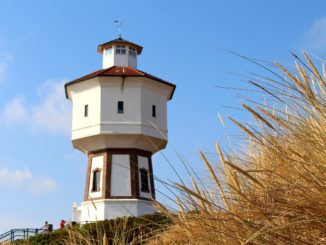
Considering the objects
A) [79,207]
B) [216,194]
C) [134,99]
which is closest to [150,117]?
[134,99]

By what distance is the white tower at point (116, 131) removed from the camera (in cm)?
2448

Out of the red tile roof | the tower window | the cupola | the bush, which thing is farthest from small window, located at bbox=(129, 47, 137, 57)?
the bush

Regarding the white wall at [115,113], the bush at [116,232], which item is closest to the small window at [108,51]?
the white wall at [115,113]

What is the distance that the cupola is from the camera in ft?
91.2

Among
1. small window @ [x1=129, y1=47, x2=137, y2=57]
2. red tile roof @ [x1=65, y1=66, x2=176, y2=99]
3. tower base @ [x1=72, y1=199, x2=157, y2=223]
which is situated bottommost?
tower base @ [x1=72, y1=199, x2=157, y2=223]

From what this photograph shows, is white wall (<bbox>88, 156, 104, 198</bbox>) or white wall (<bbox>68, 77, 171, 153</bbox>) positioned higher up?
white wall (<bbox>68, 77, 171, 153</bbox>)

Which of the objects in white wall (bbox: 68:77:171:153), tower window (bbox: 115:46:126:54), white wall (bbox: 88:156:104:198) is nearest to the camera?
white wall (bbox: 68:77:171:153)

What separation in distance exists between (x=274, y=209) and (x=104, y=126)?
2333 cm

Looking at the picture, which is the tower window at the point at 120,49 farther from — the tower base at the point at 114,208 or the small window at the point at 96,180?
the tower base at the point at 114,208

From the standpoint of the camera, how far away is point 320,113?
5.28ft

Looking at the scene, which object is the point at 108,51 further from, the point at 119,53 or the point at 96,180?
the point at 96,180

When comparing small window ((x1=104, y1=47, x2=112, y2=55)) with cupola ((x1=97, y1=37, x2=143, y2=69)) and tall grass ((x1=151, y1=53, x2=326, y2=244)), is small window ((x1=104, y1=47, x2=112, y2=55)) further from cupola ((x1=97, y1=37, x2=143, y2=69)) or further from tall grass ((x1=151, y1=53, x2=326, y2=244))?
tall grass ((x1=151, y1=53, x2=326, y2=244))

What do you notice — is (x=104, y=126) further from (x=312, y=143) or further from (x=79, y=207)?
(x=312, y=143)

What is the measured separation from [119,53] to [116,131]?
527 centimetres
